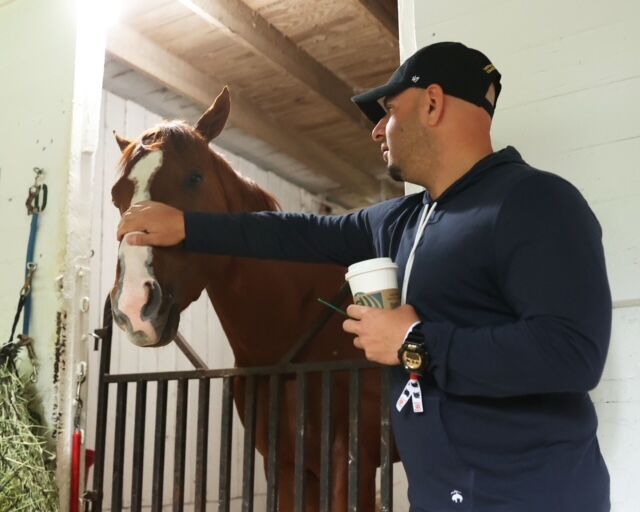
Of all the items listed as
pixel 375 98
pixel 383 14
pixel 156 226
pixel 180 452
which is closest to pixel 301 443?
pixel 180 452

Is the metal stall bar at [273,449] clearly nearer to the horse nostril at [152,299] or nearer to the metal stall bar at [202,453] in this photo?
the metal stall bar at [202,453]

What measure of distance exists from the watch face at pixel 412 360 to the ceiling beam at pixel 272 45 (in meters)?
1.99

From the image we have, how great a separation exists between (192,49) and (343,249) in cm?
211

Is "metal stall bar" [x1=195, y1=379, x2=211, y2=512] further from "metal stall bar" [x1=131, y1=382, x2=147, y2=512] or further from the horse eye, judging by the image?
the horse eye

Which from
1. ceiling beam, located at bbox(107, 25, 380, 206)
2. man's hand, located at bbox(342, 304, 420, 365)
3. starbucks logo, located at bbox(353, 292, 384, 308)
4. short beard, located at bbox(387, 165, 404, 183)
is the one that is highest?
ceiling beam, located at bbox(107, 25, 380, 206)

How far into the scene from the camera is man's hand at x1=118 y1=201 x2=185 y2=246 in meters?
1.39

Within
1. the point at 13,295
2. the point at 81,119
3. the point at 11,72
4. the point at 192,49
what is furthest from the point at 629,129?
the point at 192,49

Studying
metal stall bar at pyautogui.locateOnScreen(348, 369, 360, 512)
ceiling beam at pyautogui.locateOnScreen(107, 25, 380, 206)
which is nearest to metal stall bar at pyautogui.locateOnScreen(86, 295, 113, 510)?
metal stall bar at pyautogui.locateOnScreen(348, 369, 360, 512)

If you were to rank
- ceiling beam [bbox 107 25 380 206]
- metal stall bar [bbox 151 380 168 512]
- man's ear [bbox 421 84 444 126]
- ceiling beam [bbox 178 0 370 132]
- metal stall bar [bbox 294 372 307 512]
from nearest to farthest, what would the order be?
man's ear [bbox 421 84 444 126] → metal stall bar [bbox 294 372 307 512] → metal stall bar [bbox 151 380 168 512] → ceiling beam [bbox 178 0 370 132] → ceiling beam [bbox 107 25 380 206]

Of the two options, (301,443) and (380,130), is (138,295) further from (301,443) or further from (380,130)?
(380,130)

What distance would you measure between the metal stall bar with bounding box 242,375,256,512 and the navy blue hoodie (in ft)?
2.06

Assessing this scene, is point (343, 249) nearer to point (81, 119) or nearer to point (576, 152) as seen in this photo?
point (576, 152)

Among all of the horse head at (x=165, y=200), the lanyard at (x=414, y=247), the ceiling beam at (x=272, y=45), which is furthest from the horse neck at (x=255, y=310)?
the ceiling beam at (x=272, y=45)

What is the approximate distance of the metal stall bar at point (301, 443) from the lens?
5.01 feet
